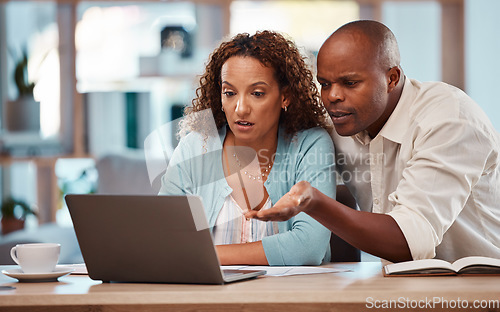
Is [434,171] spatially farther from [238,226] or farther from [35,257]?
[35,257]

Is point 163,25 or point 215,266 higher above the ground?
point 163,25

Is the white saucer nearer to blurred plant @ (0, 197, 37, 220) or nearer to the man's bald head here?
the man's bald head

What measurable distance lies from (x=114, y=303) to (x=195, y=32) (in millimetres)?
2914

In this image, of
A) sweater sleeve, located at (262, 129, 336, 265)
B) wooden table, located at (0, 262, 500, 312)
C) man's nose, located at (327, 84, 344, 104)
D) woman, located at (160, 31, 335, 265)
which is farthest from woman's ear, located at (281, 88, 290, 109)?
wooden table, located at (0, 262, 500, 312)

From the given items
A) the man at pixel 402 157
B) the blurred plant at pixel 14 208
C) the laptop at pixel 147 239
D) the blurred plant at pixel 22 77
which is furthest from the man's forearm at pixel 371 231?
the blurred plant at pixel 22 77

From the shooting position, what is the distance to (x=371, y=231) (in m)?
1.27

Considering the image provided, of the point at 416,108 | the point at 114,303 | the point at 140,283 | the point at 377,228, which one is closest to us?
the point at 114,303

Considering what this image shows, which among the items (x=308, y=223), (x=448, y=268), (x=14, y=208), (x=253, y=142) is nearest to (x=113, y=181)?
(x=14, y=208)

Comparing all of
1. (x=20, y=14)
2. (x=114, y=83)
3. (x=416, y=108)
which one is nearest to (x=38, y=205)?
(x=114, y=83)

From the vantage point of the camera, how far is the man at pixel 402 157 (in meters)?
1.30

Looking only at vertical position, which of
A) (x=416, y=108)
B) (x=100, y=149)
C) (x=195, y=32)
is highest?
(x=195, y=32)

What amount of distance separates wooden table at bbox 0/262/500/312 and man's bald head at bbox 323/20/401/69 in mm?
683

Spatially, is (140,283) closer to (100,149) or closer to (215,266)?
(215,266)

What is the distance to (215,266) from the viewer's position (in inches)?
39.4
